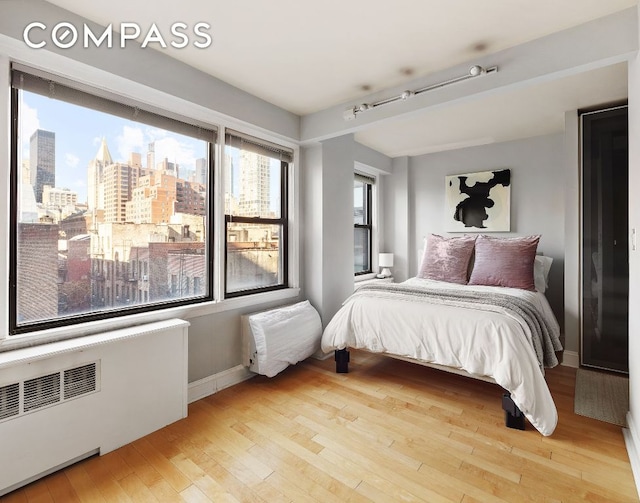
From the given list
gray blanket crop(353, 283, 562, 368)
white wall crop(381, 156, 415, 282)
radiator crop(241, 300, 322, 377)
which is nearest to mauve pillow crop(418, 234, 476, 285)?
white wall crop(381, 156, 415, 282)

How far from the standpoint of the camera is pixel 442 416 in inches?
91.6

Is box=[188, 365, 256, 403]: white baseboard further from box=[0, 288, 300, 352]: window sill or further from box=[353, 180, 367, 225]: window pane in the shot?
box=[353, 180, 367, 225]: window pane

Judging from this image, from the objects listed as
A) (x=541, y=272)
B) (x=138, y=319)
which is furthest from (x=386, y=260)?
(x=138, y=319)

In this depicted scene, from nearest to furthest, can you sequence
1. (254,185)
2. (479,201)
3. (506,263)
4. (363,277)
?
1. (254,185)
2. (506,263)
3. (479,201)
4. (363,277)

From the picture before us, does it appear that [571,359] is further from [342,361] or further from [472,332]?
[342,361]

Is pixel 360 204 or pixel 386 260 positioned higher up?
pixel 360 204

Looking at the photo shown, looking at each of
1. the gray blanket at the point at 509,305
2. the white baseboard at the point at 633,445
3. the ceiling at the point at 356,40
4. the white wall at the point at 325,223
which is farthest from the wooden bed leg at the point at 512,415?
the ceiling at the point at 356,40

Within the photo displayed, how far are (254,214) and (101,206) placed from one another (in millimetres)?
1255

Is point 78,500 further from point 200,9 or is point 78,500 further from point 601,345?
point 601,345

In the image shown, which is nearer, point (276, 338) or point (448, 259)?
point (276, 338)

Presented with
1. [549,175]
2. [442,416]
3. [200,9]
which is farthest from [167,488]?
[549,175]

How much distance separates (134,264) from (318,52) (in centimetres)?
193

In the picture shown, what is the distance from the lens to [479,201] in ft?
14.4

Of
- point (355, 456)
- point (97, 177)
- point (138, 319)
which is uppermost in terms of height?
point (97, 177)
